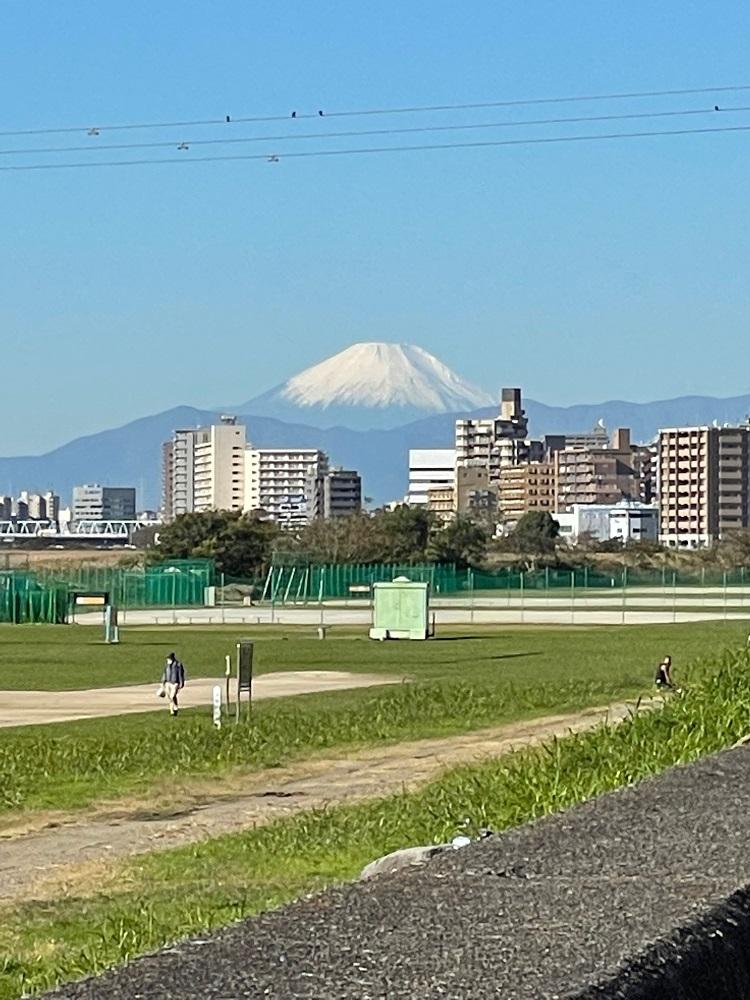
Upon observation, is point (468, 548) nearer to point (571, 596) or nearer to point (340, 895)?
point (571, 596)

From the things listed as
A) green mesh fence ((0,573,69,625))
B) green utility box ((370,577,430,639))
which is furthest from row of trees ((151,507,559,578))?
green utility box ((370,577,430,639))

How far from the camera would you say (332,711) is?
4141 centimetres

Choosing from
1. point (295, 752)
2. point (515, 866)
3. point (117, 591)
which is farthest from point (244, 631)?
point (515, 866)

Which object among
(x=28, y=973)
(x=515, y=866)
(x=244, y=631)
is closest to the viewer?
(x=515, y=866)

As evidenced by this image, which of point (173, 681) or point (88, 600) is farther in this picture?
point (88, 600)

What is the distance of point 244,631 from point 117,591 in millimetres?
33550

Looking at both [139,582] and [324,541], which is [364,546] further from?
[139,582]

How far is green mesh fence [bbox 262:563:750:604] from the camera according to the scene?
126188 millimetres

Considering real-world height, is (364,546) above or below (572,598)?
above

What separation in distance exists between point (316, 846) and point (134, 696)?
98.7 feet

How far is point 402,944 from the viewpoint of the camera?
4680 mm

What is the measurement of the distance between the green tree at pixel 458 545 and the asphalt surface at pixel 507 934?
156 m

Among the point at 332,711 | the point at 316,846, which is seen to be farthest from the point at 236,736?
the point at 316,846

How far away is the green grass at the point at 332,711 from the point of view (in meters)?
29.0
